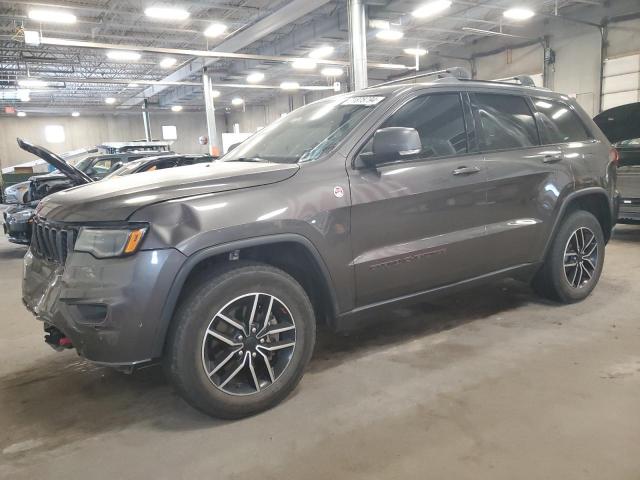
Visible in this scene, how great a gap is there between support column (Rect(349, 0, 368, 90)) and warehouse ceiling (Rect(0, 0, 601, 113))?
909mm

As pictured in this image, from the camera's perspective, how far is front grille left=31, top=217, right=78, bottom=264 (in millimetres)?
2299

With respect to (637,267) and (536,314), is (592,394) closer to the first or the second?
(536,314)

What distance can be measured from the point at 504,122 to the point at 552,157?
488 millimetres

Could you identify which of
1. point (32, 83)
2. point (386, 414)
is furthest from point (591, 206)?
point (32, 83)

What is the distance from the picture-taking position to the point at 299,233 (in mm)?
2449

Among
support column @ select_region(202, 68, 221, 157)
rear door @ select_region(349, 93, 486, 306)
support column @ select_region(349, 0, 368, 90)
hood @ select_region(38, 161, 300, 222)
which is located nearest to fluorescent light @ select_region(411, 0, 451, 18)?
support column @ select_region(349, 0, 368, 90)

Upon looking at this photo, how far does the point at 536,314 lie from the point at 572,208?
0.90 meters

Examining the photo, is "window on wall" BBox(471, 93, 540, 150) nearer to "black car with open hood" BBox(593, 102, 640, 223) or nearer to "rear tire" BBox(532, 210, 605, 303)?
"rear tire" BBox(532, 210, 605, 303)

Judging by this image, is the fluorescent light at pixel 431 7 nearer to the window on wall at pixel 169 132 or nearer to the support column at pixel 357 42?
the support column at pixel 357 42

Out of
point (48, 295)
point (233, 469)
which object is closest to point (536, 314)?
point (233, 469)

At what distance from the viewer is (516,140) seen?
3453 mm

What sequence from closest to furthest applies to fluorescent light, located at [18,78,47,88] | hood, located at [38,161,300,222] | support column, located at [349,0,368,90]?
hood, located at [38,161,300,222] → support column, located at [349,0,368,90] → fluorescent light, located at [18,78,47,88]

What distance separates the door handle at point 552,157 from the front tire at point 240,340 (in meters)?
2.17

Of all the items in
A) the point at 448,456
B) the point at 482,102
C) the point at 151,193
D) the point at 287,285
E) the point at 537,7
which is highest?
the point at 537,7
